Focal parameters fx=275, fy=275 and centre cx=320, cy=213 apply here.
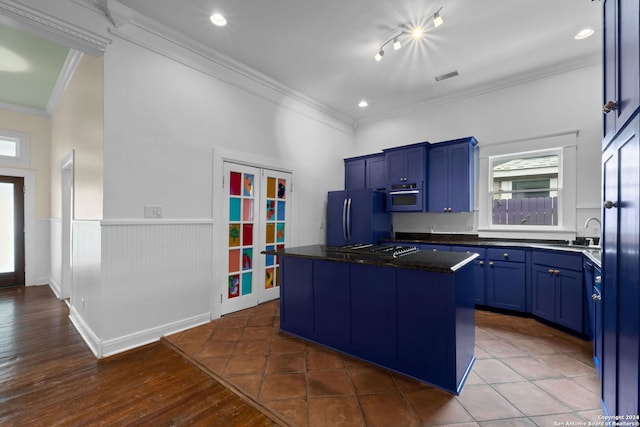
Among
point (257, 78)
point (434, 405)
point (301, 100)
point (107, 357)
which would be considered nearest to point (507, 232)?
point (434, 405)

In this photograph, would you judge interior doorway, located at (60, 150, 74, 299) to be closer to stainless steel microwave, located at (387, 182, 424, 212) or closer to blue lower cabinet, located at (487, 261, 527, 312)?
stainless steel microwave, located at (387, 182, 424, 212)

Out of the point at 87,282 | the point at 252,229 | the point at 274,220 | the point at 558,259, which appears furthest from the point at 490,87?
the point at 87,282

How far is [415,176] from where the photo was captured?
14.4ft

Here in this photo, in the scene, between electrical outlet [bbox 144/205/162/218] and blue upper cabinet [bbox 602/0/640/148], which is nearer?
blue upper cabinet [bbox 602/0/640/148]

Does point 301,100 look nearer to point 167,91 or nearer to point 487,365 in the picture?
point 167,91

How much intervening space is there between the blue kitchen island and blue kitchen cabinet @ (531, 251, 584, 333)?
1.39 m

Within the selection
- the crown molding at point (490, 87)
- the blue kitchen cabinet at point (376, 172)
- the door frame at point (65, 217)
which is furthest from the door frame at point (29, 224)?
the crown molding at point (490, 87)

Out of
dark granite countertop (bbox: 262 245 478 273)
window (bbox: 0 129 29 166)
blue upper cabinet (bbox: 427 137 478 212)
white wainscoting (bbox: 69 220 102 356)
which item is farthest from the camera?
window (bbox: 0 129 29 166)

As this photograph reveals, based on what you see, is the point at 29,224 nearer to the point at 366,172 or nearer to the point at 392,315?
the point at 366,172

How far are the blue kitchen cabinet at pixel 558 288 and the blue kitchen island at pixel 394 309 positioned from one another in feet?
4.57

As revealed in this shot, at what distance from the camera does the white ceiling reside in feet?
8.50

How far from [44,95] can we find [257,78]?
12.4 feet

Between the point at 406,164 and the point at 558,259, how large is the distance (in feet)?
7.57

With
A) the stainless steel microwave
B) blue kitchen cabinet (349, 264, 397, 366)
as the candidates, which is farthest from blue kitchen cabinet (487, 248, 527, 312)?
blue kitchen cabinet (349, 264, 397, 366)
